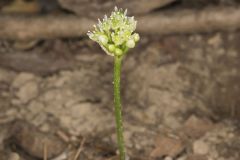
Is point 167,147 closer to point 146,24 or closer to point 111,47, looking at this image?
point 111,47

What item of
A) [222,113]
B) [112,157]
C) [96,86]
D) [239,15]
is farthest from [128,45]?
[239,15]

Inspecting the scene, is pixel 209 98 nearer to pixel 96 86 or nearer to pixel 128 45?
pixel 96 86

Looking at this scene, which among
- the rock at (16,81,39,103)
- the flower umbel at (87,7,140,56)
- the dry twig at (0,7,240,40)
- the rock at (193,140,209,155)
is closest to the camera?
the flower umbel at (87,7,140,56)

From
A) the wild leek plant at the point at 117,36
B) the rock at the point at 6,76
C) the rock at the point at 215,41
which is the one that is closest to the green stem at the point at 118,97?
the wild leek plant at the point at 117,36

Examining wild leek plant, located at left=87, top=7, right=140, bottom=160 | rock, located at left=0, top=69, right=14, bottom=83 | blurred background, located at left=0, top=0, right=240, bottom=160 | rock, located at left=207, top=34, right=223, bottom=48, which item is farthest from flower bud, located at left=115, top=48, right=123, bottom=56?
rock, located at left=207, top=34, right=223, bottom=48

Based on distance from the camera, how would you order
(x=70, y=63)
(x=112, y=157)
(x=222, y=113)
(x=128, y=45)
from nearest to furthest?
(x=128, y=45) → (x=112, y=157) → (x=222, y=113) → (x=70, y=63)

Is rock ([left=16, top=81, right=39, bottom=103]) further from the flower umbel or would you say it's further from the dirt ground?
the flower umbel

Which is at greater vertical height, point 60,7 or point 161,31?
point 60,7
